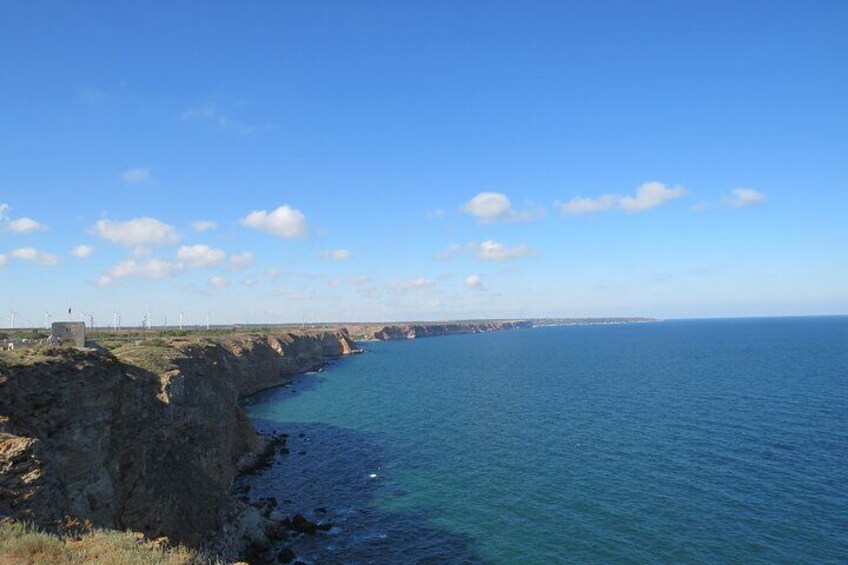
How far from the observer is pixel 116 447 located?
27578 mm

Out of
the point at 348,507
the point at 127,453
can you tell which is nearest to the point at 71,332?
the point at 127,453

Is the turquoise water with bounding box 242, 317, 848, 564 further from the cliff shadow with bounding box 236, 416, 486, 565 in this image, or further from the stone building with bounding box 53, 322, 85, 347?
the stone building with bounding box 53, 322, 85, 347

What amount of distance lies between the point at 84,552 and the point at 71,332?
27.9m

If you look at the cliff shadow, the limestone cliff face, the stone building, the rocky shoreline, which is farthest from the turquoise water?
the stone building

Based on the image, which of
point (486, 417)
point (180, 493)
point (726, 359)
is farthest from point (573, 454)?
point (726, 359)

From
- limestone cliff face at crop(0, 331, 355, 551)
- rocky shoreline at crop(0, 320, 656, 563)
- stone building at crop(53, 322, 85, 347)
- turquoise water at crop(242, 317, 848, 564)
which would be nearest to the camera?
limestone cliff face at crop(0, 331, 355, 551)

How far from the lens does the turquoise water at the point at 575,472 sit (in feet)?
112

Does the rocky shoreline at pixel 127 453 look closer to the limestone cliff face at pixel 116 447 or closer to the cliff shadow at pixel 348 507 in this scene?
the limestone cliff face at pixel 116 447

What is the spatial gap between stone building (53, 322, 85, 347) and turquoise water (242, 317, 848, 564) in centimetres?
2169

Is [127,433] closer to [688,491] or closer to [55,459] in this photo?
[55,459]

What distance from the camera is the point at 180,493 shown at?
31.0 m

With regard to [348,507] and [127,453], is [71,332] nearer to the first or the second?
[127,453]

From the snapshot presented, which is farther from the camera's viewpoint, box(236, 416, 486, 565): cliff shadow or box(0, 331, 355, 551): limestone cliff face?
box(236, 416, 486, 565): cliff shadow

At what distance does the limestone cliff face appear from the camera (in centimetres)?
1988
